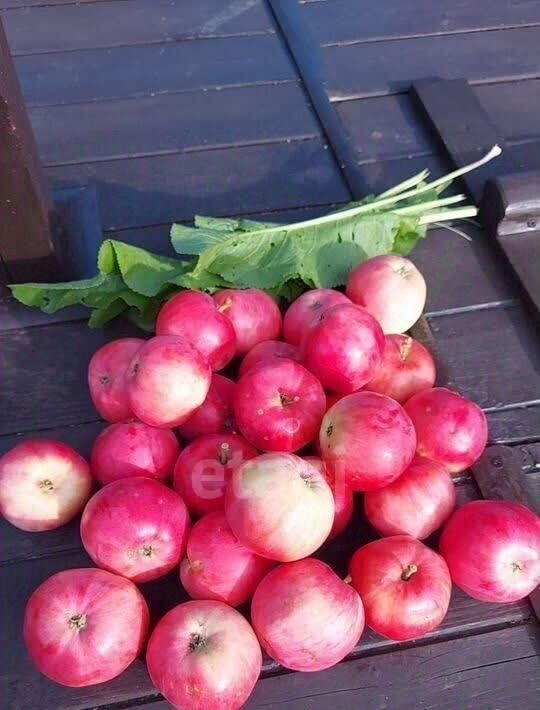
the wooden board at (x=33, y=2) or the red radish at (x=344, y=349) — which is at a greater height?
the wooden board at (x=33, y=2)

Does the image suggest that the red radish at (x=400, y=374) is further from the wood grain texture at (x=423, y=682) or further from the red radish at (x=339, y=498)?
the wood grain texture at (x=423, y=682)

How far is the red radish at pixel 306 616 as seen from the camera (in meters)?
0.91

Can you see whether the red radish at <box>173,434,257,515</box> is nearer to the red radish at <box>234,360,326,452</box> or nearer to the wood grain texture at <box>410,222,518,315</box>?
the red radish at <box>234,360,326,452</box>

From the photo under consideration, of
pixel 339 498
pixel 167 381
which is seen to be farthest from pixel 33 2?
pixel 339 498

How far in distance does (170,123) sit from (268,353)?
81cm

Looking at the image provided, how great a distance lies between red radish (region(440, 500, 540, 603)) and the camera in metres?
1.00

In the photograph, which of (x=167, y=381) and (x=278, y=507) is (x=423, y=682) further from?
(x=167, y=381)

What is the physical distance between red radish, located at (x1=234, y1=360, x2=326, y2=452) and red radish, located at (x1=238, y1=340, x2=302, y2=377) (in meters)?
0.12

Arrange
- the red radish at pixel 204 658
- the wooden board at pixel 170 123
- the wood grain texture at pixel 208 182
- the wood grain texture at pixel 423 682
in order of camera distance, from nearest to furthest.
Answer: the red radish at pixel 204 658, the wood grain texture at pixel 423 682, the wood grain texture at pixel 208 182, the wooden board at pixel 170 123

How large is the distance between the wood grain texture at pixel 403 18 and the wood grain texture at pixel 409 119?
0.87ft

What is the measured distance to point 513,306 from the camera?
1.46 m

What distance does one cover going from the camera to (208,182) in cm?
164

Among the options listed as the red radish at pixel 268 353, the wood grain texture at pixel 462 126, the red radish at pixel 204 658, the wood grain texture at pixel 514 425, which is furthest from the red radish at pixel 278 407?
the wood grain texture at pixel 462 126

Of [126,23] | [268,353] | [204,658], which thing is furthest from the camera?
[126,23]
